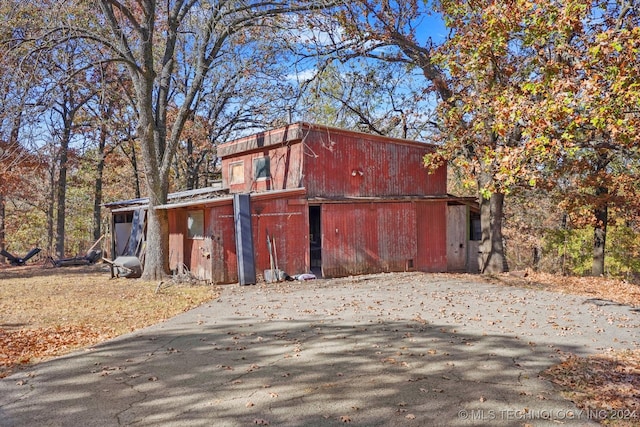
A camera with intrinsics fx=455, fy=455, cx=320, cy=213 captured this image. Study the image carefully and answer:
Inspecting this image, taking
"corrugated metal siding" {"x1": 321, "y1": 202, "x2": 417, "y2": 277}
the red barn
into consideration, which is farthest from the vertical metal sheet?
"corrugated metal siding" {"x1": 321, "y1": 202, "x2": 417, "y2": 277}

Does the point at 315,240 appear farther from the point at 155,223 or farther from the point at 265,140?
the point at 155,223

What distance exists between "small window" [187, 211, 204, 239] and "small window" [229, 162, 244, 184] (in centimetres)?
332

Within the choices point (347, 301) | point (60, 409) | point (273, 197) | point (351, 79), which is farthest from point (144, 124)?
point (60, 409)

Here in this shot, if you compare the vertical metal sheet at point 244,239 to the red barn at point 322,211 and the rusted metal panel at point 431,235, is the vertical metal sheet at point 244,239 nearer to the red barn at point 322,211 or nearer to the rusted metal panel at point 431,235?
the red barn at point 322,211

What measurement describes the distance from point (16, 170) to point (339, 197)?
53.5 ft

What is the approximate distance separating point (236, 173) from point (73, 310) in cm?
959

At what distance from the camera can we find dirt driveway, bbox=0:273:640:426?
4234 millimetres

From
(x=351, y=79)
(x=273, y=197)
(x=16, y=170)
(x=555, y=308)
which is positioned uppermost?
(x=351, y=79)

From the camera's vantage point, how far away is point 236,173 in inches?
714

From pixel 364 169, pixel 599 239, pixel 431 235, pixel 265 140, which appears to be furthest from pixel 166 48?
pixel 599 239

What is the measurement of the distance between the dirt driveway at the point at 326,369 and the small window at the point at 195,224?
5308 millimetres

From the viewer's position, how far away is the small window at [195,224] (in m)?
14.4

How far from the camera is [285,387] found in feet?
16.0

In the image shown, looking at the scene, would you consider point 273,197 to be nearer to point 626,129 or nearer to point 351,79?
point 351,79
